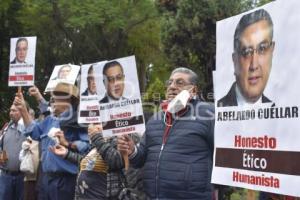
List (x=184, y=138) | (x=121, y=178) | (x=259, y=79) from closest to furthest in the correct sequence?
1. (x=259, y=79)
2. (x=184, y=138)
3. (x=121, y=178)

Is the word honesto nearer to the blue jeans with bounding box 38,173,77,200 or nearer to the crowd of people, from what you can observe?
the crowd of people

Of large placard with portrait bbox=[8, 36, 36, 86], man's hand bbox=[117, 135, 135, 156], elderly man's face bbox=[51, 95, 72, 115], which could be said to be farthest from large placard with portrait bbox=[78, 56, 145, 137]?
large placard with portrait bbox=[8, 36, 36, 86]

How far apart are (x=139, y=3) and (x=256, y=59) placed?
21.9 m

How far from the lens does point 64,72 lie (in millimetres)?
7391

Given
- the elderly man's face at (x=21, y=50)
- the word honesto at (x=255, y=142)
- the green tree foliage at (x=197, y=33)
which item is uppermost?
the green tree foliage at (x=197, y=33)

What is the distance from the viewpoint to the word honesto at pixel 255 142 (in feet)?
10.3

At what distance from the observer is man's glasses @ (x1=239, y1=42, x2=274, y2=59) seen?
3.20 meters

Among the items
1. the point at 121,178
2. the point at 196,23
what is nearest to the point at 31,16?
the point at 196,23

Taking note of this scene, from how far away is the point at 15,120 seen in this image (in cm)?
831

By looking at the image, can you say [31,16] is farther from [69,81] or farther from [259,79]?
[259,79]

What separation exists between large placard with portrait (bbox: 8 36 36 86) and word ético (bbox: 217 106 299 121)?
4.27m

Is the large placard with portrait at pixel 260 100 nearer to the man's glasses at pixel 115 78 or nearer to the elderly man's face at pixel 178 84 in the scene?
the elderly man's face at pixel 178 84

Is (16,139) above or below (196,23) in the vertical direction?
below

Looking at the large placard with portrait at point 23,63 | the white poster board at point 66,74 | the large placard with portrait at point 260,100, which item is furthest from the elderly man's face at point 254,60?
the large placard with portrait at point 23,63
